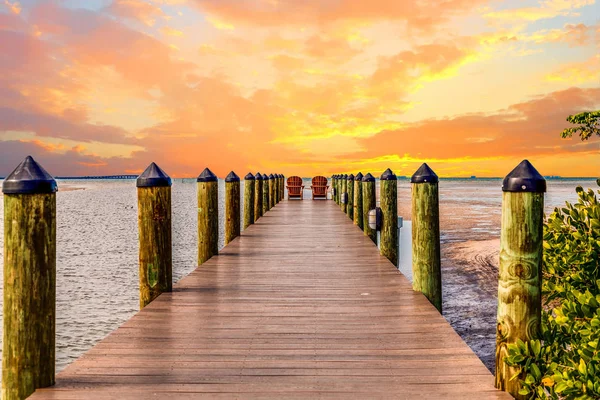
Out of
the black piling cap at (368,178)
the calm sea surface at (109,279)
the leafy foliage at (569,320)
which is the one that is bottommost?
the calm sea surface at (109,279)

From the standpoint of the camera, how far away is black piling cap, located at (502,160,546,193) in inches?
119

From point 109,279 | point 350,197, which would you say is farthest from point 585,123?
point 109,279

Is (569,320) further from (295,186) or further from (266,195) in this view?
(295,186)

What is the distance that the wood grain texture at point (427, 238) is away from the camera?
5.27 metres

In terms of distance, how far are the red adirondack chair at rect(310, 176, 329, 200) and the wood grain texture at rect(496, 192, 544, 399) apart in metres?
23.8

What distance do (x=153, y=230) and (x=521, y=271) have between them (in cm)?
363

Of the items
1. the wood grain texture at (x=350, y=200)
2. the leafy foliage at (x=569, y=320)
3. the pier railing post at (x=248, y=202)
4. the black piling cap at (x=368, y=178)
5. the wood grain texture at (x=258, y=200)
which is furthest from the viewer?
the wood grain texture at (x=350, y=200)

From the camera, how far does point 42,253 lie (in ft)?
10.6

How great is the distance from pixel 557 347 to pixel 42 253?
3.29 m

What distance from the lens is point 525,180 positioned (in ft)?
9.98

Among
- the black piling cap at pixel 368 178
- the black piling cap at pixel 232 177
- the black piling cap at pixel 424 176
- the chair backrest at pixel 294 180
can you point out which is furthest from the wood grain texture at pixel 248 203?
the chair backrest at pixel 294 180

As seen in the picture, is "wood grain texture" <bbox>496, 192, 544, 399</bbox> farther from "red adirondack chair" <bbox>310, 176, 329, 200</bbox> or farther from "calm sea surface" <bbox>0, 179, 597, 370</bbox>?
"red adirondack chair" <bbox>310, 176, 329, 200</bbox>

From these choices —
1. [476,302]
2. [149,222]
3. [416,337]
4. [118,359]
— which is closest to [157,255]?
[149,222]

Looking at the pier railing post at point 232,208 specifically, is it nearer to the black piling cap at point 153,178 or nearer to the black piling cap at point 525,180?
the black piling cap at point 153,178
